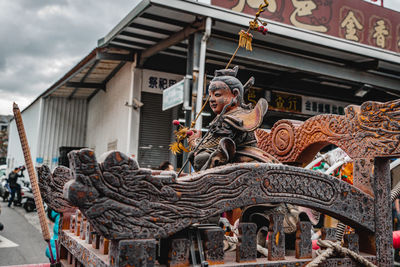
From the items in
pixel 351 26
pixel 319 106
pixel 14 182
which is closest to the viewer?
pixel 351 26

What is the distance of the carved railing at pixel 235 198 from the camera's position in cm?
94

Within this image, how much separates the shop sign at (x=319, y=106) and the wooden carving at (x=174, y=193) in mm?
9621

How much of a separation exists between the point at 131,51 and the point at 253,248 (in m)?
8.16

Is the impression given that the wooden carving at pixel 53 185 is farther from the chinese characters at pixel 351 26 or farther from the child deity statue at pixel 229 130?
the chinese characters at pixel 351 26

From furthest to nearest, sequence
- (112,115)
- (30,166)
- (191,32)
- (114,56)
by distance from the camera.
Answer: (112,115) < (114,56) < (191,32) < (30,166)

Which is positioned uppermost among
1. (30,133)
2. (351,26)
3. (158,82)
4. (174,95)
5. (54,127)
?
(351,26)

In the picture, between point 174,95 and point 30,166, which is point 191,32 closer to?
point 174,95

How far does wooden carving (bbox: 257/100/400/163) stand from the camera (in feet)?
4.53

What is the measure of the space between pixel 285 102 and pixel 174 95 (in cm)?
460

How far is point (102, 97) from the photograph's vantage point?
12.0 meters

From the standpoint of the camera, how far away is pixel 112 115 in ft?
35.0

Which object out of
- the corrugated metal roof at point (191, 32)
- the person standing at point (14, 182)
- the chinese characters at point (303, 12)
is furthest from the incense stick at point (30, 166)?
the person standing at point (14, 182)

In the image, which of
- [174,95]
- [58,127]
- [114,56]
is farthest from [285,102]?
[58,127]

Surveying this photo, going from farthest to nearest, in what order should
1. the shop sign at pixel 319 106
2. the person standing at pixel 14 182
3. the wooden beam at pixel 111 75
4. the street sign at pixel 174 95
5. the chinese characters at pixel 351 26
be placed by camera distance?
the person standing at pixel 14 182, the shop sign at pixel 319 106, the wooden beam at pixel 111 75, the chinese characters at pixel 351 26, the street sign at pixel 174 95
